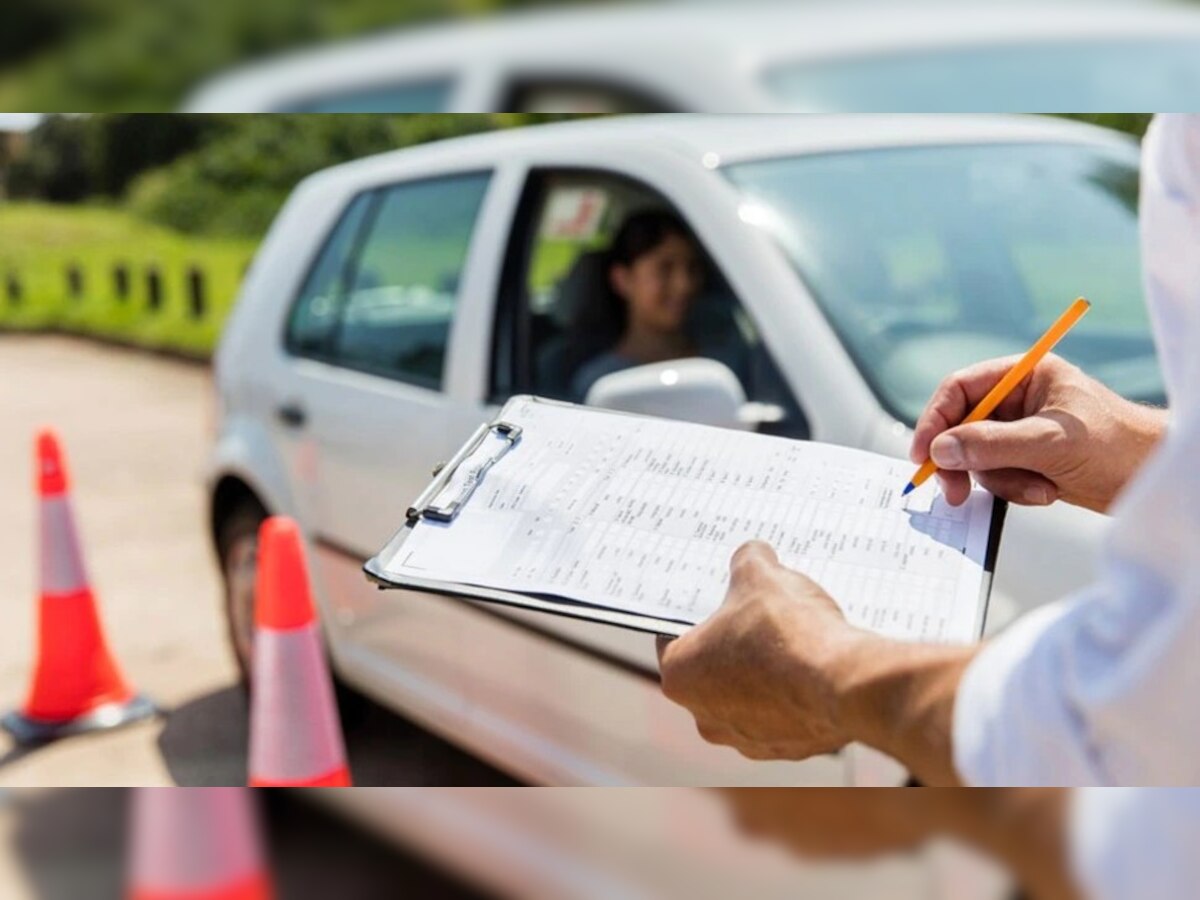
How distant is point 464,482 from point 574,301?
0.34 meters

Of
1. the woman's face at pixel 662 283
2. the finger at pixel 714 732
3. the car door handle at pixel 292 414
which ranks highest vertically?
the woman's face at pixel 662 283

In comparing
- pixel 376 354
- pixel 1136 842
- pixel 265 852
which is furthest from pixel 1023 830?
pixel 376 354

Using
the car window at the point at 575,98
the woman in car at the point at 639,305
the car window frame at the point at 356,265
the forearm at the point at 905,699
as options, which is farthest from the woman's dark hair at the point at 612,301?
the forearm at the point at 905,699

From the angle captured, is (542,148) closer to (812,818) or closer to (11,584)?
(11,584)

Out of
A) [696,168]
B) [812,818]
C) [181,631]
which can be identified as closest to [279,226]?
[696,168]

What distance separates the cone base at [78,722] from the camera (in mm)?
843

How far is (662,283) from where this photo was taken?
3.64ft

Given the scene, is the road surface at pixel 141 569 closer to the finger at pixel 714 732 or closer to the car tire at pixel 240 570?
the car tire at pixel 240 570

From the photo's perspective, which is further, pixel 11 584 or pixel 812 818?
pixel 11 584

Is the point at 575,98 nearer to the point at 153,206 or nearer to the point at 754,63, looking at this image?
the point at 754,63

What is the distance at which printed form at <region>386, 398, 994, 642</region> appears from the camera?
0.72 m

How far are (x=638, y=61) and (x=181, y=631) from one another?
86cm

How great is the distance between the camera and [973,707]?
0.55 metres

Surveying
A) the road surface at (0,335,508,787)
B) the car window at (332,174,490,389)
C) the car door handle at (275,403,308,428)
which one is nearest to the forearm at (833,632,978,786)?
the road surface at (0,335,508,787)
